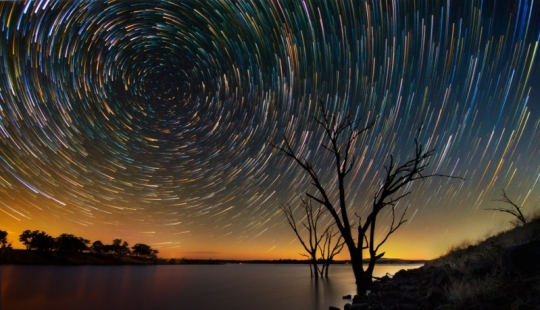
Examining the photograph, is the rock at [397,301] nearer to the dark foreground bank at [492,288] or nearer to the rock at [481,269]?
the dark foreground bank at [492,288]

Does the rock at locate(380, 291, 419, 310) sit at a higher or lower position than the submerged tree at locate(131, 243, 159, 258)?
lower

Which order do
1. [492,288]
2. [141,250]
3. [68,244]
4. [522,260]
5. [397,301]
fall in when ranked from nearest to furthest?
[492,288]
[522,260]
[397,301]
[68,244]
[141,250]

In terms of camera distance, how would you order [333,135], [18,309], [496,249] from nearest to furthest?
[496,249] → [333,135] → [18,309]

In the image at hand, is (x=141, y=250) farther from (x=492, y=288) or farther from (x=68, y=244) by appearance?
(x=492, y=288)

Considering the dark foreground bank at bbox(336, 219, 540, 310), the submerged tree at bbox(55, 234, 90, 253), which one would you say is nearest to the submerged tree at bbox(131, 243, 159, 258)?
the submerged tree at bbox(55, 234, 90, 253)

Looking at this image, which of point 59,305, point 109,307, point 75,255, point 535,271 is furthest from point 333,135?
point 75,255

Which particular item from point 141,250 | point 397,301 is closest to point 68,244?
point 141,250

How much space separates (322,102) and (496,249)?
890 centimetres

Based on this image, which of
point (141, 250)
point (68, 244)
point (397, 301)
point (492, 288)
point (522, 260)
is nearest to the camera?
point (492, 288)

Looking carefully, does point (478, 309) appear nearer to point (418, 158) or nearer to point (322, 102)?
point (418, 158)

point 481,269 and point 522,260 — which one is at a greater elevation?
point 522,260

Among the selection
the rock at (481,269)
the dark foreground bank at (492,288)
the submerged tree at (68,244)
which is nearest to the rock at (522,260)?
the dark foreground bank at (492,288)

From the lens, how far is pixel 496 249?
9938 mm

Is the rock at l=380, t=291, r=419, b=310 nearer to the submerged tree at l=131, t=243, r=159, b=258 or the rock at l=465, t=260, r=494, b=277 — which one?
the rock at l=465, t=260, r=494, b=277
